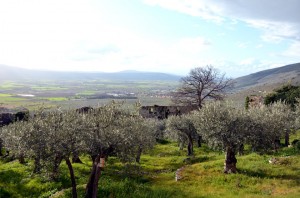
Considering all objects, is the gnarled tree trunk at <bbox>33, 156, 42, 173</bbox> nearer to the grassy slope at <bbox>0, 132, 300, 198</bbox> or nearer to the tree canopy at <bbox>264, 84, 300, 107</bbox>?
the grassy slope at <bbox>0, 132, 300, 198</bbox>

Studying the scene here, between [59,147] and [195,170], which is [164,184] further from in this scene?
[59,147]

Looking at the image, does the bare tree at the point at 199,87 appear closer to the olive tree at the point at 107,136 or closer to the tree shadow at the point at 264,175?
the tree shadow at the point at 264,175

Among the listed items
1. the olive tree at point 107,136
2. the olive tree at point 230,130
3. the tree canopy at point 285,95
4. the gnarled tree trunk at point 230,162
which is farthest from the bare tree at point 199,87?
the olive tree at point 107,136

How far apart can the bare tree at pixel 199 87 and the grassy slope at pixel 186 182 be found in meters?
31.7

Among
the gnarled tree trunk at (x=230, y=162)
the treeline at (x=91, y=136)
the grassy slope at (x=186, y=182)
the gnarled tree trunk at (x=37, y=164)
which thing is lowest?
the grassy slope at (x=186, y=182)

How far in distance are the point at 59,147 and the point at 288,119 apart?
155ft

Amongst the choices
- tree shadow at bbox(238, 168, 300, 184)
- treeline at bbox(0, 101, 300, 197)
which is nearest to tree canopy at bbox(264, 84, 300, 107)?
tree shadow at bbox(238, 168, 300, 184)

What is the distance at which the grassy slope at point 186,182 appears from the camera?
32.2 metres

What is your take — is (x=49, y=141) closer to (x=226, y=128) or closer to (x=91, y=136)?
(x=91, y=136)

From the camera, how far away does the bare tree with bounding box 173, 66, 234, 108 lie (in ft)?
249

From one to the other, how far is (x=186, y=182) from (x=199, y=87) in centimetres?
4255

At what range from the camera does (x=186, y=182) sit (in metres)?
37.3

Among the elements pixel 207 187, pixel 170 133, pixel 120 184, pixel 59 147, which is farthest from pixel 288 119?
pixel 59 147

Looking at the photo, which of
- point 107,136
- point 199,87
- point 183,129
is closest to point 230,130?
point 107,136
